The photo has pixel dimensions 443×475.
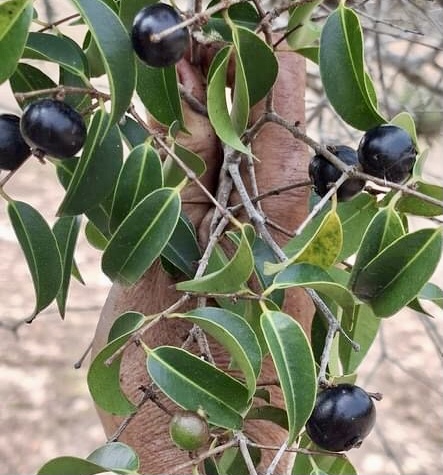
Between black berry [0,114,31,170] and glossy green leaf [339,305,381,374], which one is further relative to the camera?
glossy green leaf [339,305,381,374]

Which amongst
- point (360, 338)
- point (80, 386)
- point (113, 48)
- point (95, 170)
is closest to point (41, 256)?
point (95, 170)

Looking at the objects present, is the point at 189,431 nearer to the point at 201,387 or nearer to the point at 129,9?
the point at 201,387

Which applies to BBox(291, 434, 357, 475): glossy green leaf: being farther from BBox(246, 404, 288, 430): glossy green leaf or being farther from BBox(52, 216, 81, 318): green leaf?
BBox(52, 216, 81, 318): green leaf

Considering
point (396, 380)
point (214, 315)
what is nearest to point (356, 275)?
point (214, 315)

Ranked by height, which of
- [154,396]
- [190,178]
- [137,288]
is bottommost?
[137,288]

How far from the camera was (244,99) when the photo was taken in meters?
0.59

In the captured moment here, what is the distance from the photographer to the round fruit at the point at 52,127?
0.50 metres

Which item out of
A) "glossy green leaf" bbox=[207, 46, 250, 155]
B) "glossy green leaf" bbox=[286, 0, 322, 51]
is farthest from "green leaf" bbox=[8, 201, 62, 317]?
"glossy green leaf" bbox=[286, 0, 322, 51]

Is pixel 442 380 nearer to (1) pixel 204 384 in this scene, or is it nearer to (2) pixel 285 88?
(2) pixel 285 88

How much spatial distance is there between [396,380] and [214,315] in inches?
96.3

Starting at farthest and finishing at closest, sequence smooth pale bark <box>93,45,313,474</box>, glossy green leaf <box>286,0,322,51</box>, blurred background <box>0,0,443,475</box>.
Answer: blurred background <box>0,0,443,475</box>, smooth pale bark <box>93,45,313,474</box>, glossy green leaf <box>286,0,322,51</box>

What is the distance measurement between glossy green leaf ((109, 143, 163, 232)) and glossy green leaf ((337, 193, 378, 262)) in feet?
0.51

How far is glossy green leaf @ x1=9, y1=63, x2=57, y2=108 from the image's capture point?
61 centimetres

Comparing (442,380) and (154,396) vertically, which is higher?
(154,396)
